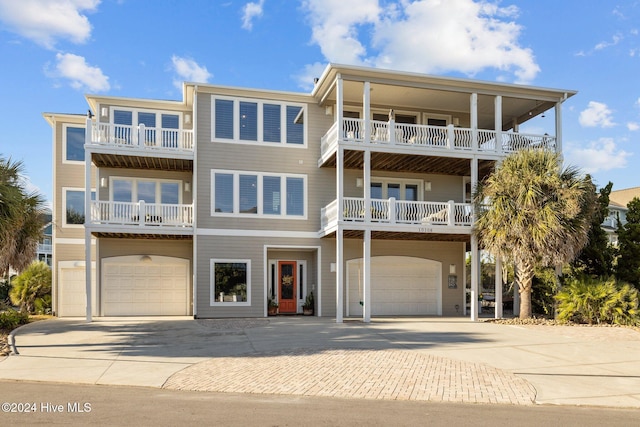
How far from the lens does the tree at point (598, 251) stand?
63.0 feet

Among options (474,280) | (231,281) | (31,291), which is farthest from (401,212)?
(31,291)

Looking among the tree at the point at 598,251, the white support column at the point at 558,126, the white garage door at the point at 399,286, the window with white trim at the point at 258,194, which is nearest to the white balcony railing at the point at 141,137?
the window with white trim at the point at 258,194

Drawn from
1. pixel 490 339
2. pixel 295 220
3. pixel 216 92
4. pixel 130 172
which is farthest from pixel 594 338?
pixel 130 172

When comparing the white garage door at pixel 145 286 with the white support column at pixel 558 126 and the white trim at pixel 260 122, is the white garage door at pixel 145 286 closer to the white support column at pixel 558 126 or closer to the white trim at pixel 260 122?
the white trim at pixel 260 122

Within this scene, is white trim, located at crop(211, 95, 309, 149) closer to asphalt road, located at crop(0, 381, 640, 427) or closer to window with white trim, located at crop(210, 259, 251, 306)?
window with white trim, located at crop(210, 259, 251, 306)

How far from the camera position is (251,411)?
276 inches

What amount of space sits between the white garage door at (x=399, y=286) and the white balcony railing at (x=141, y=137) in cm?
783

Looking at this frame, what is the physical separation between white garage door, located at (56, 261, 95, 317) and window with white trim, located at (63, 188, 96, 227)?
64.8 inches

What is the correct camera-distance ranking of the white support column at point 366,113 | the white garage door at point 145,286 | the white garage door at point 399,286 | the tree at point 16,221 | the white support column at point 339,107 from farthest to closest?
the white garage door at point 399,286 → the white garage door at point 145,286 → the white support column at point 366,113 → the white support column at point 339,107 → the tree at point 16,221

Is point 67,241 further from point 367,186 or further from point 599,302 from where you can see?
point 599,302

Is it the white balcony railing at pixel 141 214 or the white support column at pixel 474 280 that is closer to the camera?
the white support column at pixel 474 280

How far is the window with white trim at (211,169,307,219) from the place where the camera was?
2022cm

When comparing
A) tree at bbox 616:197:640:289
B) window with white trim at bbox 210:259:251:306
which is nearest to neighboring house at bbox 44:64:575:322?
window with white trim at bbox 210:259:251:306

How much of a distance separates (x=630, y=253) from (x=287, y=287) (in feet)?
41.0
